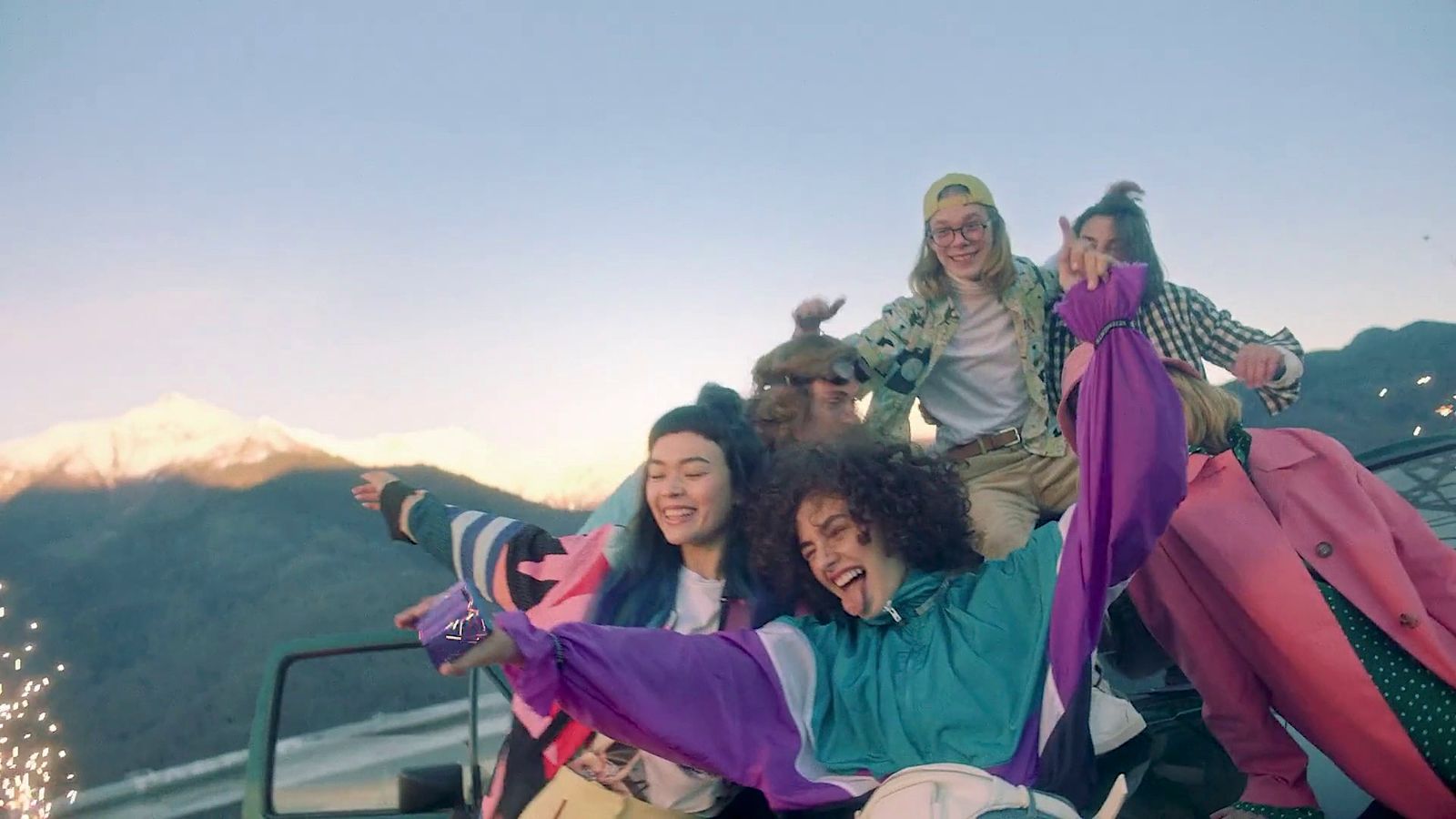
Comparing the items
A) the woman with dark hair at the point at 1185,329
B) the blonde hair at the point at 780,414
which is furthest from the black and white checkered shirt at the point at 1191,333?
the blonde hair at the point at 780,414

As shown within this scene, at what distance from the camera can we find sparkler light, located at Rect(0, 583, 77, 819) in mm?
4879

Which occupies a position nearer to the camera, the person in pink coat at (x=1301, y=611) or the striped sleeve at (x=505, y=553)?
the person in pink coat at (x=1301, y=611)

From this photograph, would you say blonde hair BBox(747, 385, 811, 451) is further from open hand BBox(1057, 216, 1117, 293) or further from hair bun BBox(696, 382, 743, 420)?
open hand BBox(1057, 216, 1117, 293)

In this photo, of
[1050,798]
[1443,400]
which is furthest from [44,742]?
[1443,400]

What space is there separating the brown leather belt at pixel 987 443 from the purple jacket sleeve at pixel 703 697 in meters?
0.89

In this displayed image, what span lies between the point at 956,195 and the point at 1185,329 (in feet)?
1.97

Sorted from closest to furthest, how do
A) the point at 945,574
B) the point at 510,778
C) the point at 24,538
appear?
1. the point at 945,574
2. the point at 510,778
3. the point at 24,538

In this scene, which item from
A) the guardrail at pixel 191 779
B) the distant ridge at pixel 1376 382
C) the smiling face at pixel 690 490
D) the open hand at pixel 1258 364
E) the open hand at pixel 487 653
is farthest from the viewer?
the guardrail at pixel 191 779

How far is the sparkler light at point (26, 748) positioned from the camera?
4.88 m

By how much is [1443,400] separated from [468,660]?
458 cm

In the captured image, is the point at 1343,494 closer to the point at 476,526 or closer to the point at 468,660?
the point at 468,660

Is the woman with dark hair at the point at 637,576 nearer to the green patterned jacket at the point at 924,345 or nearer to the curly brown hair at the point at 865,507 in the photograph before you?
the curly brown hair at the point at 865,507

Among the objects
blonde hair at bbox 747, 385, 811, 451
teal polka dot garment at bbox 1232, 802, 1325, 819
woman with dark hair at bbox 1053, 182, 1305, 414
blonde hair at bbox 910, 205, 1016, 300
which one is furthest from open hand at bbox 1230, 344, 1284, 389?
blonde hair at bbox 747, 385, 811, 451

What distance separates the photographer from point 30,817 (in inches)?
201
